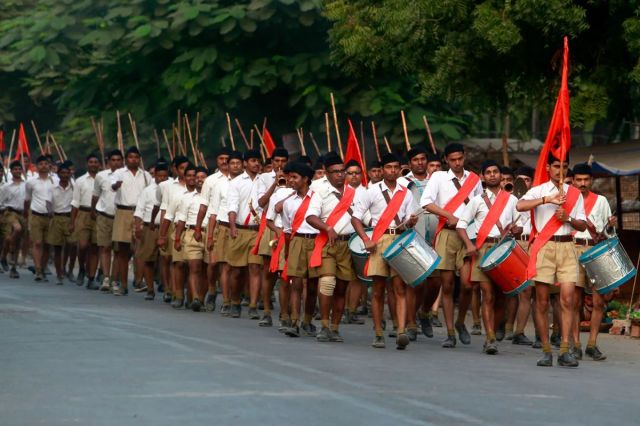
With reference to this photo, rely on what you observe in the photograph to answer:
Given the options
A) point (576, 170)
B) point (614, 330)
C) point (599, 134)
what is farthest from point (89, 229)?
point (599, 134)

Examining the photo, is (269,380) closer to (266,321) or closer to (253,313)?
(266,321)

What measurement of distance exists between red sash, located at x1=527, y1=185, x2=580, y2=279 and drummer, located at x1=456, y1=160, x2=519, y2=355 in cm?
135

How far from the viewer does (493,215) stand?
640 inches

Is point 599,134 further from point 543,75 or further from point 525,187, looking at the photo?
point 525,187

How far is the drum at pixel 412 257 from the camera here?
1488cm

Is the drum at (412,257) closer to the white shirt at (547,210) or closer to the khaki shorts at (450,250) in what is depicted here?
the white shirt at (547,210)

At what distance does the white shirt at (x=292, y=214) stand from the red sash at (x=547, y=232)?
272 centimetres

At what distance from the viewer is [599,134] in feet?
124

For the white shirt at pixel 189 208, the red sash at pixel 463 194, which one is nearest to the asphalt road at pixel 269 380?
the red sash at pixel 463 194

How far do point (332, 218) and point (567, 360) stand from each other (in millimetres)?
3070

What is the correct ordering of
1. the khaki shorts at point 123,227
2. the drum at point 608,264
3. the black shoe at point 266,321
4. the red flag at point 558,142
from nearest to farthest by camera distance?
the drum at point 608,264, the red flag at point 558,142, the black shoe at point 266,321, the khaki shorts at point 123,227

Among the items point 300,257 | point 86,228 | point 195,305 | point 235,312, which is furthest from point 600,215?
point 86,228

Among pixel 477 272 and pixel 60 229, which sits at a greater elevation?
pixel 60 229

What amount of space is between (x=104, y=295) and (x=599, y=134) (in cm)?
1806
